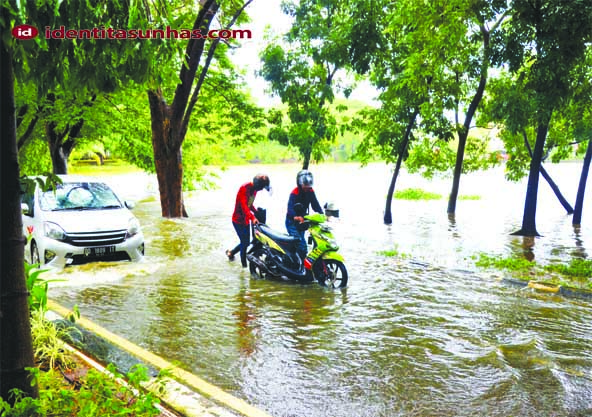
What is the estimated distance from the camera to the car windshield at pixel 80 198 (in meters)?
10.3

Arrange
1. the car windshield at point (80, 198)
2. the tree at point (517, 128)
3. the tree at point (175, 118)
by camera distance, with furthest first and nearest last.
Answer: the tree at point (175, 118), the tree at point (517, 128), the car windshield at point (80, 198)

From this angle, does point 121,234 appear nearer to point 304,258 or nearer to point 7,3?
point 304,258

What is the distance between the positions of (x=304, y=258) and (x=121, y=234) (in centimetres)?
367

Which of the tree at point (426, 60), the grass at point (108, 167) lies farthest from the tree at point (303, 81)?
the grass at point (108, 167)

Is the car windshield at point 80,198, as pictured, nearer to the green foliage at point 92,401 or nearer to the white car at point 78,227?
the white car at point 78,227

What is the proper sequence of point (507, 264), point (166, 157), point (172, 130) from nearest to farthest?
point (507, 264) < point (172, 130) < point (166, 157)

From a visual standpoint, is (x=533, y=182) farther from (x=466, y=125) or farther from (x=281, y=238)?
(x=281, y=238)

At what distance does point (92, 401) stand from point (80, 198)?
26.0 ft

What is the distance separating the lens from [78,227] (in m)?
9.57

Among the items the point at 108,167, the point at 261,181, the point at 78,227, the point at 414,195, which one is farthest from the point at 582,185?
the point at 108,167

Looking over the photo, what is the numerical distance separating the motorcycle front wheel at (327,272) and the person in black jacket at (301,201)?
44cm

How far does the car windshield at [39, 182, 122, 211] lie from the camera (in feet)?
33.8

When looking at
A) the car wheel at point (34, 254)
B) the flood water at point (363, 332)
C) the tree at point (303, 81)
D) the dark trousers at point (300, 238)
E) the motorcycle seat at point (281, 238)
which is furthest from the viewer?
the tree at point (303, 81)

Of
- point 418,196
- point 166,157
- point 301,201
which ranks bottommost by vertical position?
point 418,196
